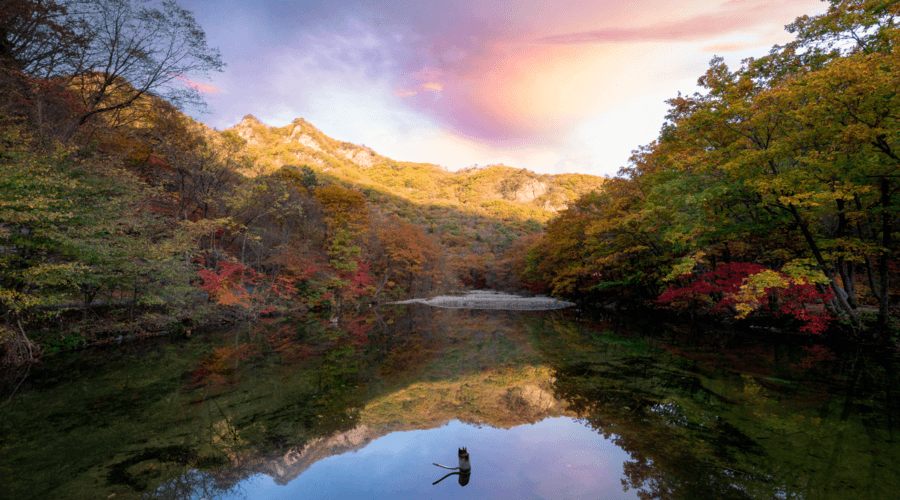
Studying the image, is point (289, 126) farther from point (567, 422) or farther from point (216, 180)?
point (567, 422)

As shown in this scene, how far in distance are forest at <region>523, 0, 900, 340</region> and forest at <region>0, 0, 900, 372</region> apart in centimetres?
6

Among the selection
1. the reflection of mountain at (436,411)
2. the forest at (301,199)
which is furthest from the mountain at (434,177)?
the reflection of mountain at (436,411)

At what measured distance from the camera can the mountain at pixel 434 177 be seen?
84.9 metres

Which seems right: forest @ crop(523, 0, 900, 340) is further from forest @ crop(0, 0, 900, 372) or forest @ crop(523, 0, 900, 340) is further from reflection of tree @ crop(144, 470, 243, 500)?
reflection of tree @ crop(144, 470, 243, 500)

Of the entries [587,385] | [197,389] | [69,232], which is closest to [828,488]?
[587,385]

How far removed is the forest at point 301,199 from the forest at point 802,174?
6 cm

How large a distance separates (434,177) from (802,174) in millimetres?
105542

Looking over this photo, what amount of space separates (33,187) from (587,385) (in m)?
12.7

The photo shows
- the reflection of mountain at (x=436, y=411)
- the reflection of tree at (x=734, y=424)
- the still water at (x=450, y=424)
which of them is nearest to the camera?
the reflection of tree at (x=734, y=424)

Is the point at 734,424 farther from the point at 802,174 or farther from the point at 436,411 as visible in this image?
the point at 802,174

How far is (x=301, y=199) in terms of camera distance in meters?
22.7

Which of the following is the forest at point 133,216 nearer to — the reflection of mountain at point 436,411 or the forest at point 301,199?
the forest at point 301,199

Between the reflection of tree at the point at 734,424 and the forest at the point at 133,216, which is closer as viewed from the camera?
the reflection of tree at the point at 734,424

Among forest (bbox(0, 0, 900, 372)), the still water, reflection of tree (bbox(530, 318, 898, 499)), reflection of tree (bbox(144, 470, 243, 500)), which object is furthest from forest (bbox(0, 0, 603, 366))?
reflection of tree (bbox(530, 318, 898, 499))
